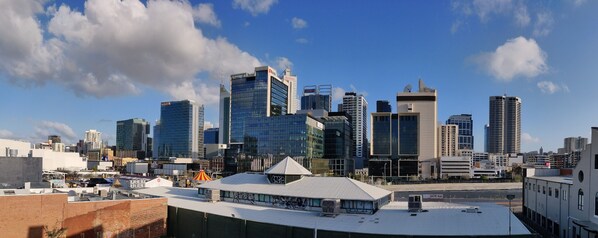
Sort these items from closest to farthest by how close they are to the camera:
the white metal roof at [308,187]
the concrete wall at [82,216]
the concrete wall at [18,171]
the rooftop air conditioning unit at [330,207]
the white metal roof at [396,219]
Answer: the white metal roof at [396,219], the concrete wall at [82,216], the rooftop air conditioning unit at [330,207], the white metal roof at [308,187], the concrete wall at [18,171]

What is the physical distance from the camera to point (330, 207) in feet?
166

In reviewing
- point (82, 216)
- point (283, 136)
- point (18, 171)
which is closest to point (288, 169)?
point (82, 216)

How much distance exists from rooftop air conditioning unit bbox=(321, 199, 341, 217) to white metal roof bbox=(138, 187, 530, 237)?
3.07ft

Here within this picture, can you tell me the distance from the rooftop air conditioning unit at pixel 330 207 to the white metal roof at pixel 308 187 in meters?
1.78

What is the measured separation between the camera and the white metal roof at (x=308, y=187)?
53.4 meters

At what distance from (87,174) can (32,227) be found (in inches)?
4933

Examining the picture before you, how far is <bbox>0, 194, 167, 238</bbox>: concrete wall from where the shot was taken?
4672cm

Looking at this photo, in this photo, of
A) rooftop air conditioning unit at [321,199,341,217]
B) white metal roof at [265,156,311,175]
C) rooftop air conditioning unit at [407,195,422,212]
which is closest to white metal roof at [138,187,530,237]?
rooftop air conditioning unit at [321,199,341,217]

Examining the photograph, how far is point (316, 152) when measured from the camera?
649 ft

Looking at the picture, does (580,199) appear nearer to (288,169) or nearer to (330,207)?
(330,207)

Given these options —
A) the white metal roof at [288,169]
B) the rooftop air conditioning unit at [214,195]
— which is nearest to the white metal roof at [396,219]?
A: the rooftop air conditioning unit at [214,195]

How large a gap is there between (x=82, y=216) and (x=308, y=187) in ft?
88.8

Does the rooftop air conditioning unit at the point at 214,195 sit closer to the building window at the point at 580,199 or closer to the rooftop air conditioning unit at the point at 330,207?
the rooftop air conditioning unit at the point at 330,207

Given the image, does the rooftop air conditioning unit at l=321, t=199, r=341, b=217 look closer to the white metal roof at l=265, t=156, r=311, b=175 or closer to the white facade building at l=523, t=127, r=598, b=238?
the white metal roof at l=265, t=156, r=311, b=175
